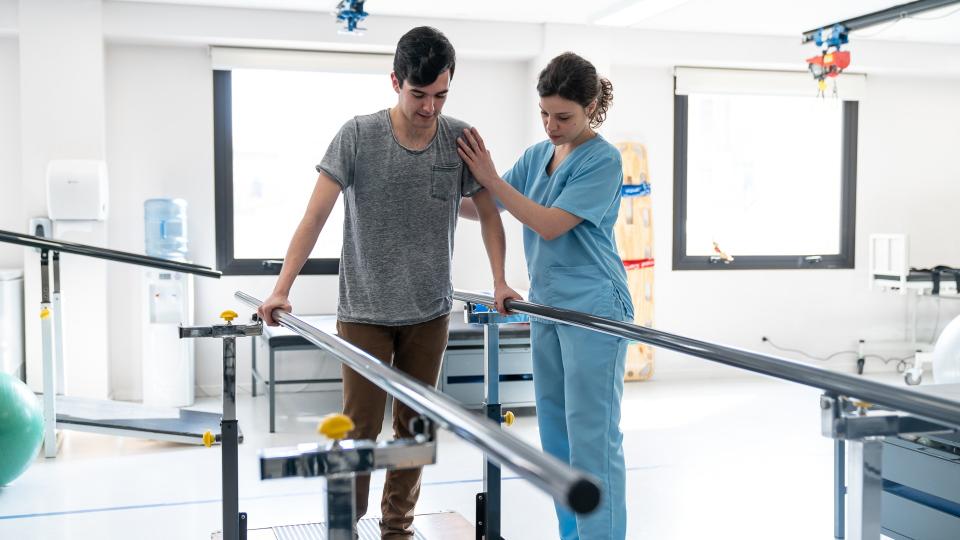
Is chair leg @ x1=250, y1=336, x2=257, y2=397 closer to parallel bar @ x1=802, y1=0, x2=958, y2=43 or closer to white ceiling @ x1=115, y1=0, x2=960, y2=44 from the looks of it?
white ceiling @ x1=115, y1=0, x2=960, y2=44

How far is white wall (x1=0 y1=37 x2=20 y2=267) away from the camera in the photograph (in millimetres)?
5629

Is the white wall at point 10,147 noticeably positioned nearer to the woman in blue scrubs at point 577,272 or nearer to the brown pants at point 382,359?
the brown pants at point 382,359

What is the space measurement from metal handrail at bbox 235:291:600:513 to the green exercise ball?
2576 millimetres

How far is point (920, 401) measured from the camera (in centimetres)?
125

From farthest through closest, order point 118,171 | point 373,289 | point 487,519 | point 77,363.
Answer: point 118,171, point 77,363, point 487,519, point 373,289

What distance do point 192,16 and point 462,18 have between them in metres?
1.71

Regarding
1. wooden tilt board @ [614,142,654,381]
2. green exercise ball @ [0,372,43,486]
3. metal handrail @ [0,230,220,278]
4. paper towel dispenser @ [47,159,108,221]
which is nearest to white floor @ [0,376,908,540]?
green exercise ball @ [0,372,43,486]

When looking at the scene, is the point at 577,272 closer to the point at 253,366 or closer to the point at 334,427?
the point at 334,427

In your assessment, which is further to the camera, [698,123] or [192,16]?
[698,123]

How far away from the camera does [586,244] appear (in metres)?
2.27

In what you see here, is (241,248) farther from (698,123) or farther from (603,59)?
(698,123)

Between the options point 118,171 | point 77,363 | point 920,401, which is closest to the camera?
point 920,401

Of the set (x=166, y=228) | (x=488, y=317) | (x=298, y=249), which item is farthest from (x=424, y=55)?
(x=166, y=228)

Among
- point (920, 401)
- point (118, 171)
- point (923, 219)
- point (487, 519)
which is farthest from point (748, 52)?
point (920, 401)
